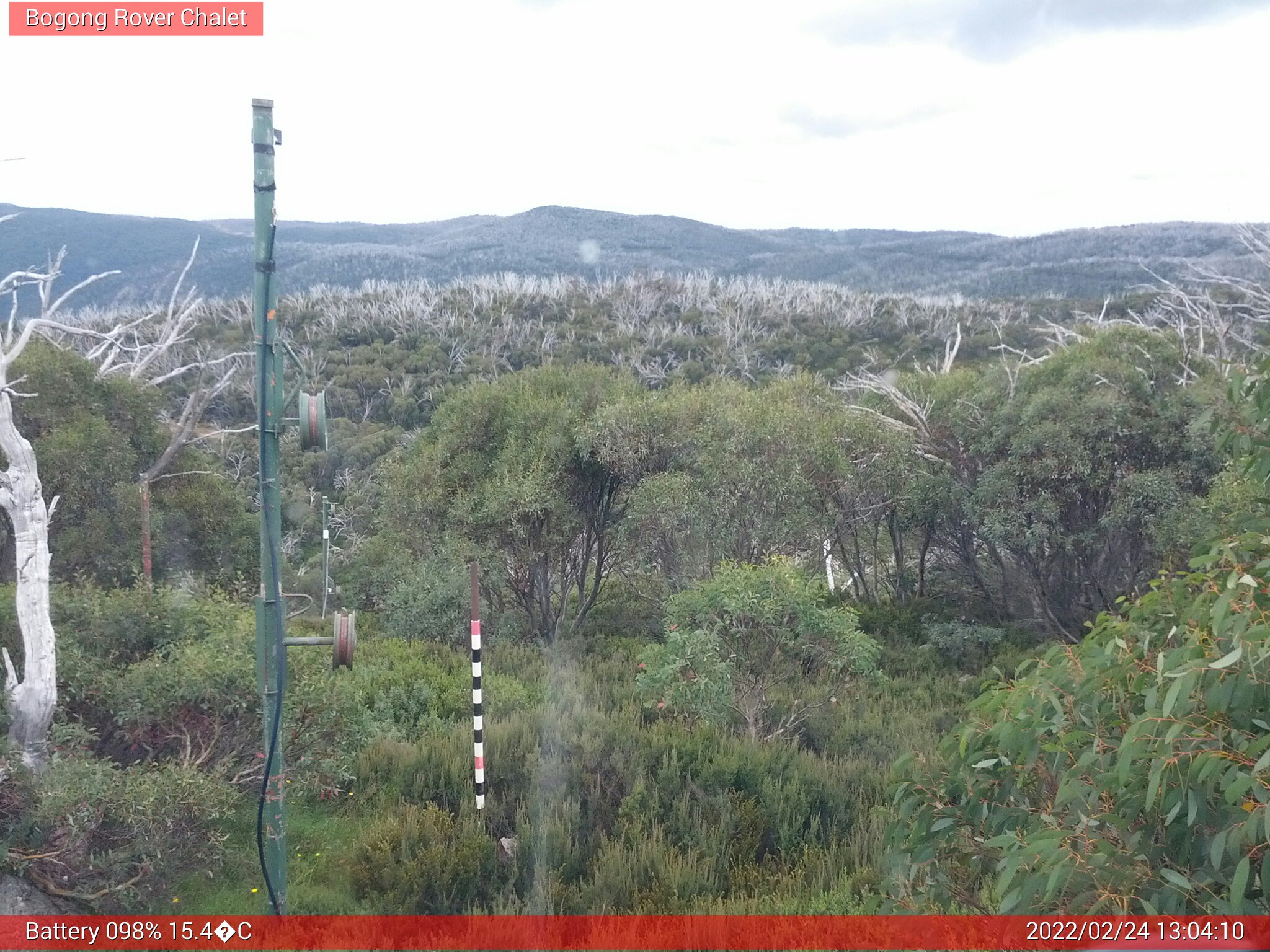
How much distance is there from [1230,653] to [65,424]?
15.8 meters

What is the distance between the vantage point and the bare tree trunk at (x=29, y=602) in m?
6.30

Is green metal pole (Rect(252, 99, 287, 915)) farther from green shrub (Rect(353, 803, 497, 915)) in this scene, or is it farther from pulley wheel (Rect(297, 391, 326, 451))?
green shrub (Rect(353, 803, 497, 915))

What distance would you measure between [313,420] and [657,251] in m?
83.6

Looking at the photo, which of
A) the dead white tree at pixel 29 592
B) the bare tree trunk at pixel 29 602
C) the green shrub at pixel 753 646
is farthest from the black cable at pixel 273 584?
the green shrub at pixel 753 646

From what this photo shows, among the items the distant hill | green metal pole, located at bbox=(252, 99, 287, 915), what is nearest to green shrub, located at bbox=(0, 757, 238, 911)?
green metal pole, located at bbox=(252, 99, 287, 915)

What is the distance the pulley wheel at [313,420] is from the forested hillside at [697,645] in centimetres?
38

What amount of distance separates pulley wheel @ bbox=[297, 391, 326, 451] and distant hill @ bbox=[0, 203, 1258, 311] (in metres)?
50.9

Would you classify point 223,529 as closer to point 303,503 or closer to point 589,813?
point 303,503

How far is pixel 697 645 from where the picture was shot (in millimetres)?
8945

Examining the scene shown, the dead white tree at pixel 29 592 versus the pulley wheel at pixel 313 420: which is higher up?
the pulley wheel at pixel 313 420

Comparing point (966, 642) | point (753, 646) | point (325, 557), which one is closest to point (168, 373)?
point (325, 557)

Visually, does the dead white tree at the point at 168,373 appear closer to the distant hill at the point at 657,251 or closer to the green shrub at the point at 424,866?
the green shrub at the point at 424,866

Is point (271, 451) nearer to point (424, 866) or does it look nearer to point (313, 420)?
point (313, 420)

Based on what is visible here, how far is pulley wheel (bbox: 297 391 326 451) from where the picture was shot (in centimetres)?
471
